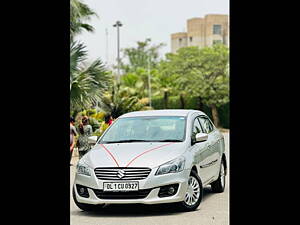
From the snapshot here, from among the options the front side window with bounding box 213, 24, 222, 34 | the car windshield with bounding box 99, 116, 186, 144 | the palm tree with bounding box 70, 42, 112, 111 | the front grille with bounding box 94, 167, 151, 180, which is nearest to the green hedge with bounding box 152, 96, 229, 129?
the palm tree with bounding box 70, 42, 112, 111

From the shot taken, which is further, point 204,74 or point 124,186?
point 204,74

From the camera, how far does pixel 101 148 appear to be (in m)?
9.26

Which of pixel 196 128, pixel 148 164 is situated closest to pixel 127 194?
pixel 148 164

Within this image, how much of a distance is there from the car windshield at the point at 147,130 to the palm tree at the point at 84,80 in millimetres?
9804

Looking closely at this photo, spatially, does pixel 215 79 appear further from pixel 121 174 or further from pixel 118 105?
pixel 121 174

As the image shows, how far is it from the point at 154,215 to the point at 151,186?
56 centimetres

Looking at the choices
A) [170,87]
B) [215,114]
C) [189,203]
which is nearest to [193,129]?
[189,203]

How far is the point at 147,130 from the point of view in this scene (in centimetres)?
971

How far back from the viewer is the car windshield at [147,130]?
9.50 m

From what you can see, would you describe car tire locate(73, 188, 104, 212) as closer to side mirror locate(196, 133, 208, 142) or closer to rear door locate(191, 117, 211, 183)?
rear door locate(191, 117, 211, 183)

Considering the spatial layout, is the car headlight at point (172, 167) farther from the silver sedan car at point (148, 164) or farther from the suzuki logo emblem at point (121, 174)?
the suzuki logo emblem at point (121, 174)

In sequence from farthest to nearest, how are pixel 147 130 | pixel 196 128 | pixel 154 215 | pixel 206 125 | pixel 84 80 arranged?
pixel 84 80
pixel 206 125
pixel 196 128
pixel 147 130
pixel 154 215
